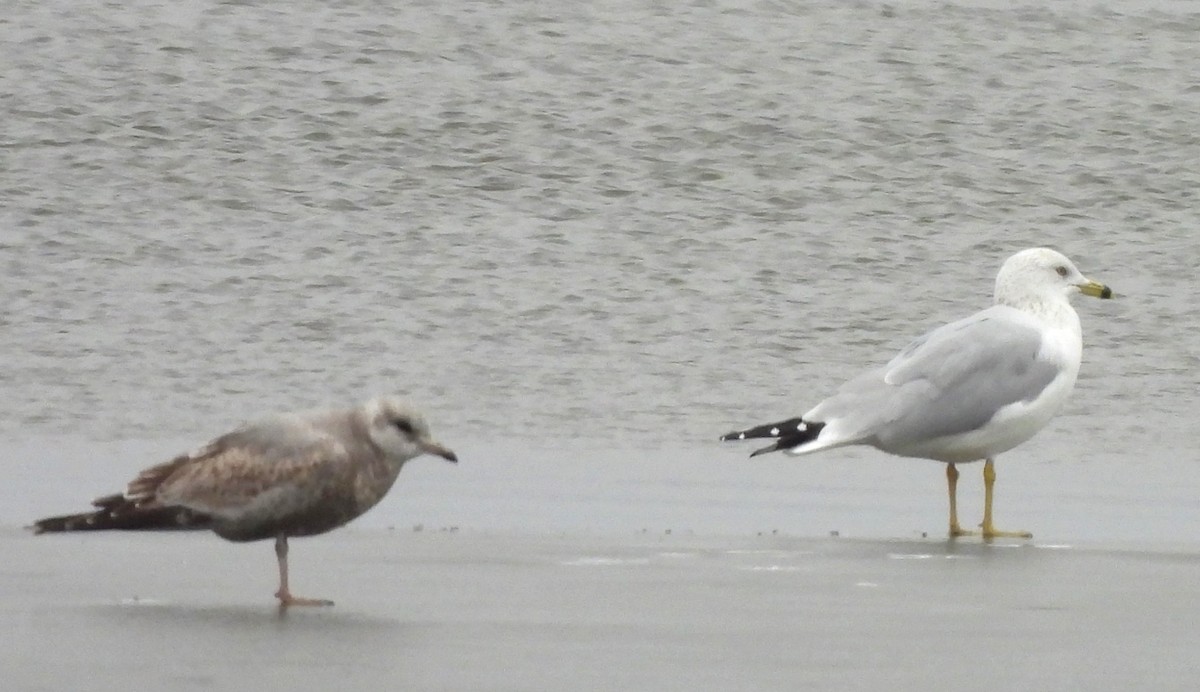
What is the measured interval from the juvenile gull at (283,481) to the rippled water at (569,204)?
115 inches

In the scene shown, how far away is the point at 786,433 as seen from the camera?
7.80 metres

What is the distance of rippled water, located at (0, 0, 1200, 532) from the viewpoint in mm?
9703

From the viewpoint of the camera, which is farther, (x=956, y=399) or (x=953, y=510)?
(x=956, y=399)

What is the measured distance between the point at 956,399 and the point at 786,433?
0.57 metres

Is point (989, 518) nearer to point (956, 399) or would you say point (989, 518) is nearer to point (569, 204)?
point (956, 399)

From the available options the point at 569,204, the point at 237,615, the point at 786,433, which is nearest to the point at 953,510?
the point at 786,433

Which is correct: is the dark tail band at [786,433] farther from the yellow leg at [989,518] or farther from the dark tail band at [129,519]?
the dark tail band at [129,519]

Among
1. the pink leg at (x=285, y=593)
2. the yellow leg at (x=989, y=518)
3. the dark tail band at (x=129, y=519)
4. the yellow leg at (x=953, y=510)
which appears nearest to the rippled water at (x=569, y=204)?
the yellow leg at (x=989, y=518)

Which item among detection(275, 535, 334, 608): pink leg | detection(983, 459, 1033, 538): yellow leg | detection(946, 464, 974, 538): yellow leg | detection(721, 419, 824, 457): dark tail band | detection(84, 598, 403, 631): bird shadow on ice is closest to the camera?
detection(84, 598, 403, 631): bird shadow on ice

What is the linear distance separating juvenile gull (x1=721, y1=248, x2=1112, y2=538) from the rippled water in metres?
0.91

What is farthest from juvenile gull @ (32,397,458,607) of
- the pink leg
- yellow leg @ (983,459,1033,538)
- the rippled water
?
the rippled water

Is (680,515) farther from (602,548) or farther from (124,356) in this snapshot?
(124,356)

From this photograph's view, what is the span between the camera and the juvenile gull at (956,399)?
7.79 meters

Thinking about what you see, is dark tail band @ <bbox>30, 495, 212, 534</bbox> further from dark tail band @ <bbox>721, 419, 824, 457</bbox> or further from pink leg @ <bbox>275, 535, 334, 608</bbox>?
dark tail band @ <bbox>721, 419, 824, 457</bbox>
